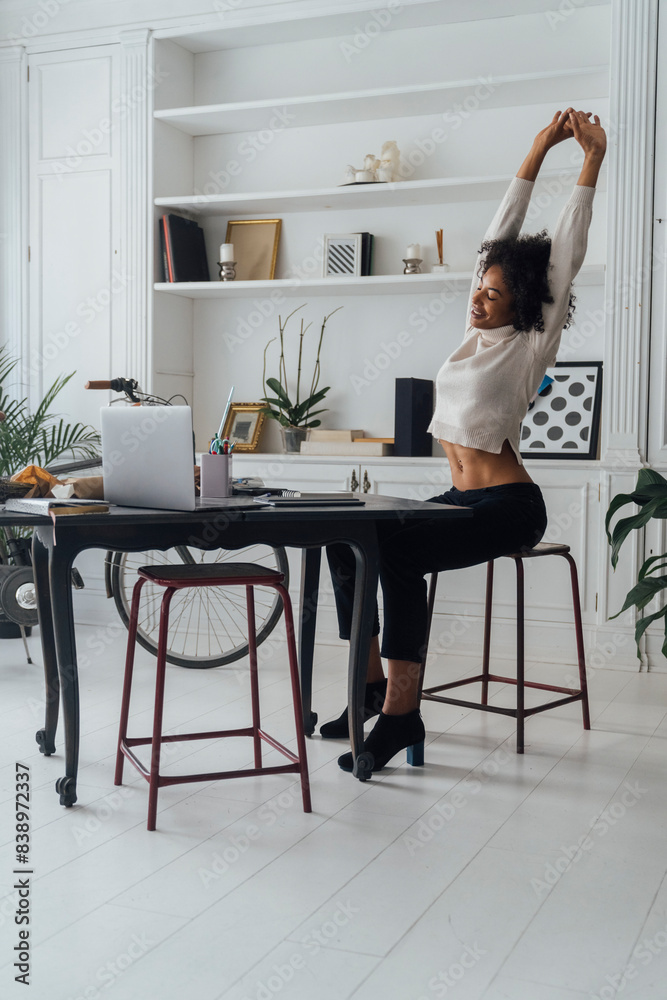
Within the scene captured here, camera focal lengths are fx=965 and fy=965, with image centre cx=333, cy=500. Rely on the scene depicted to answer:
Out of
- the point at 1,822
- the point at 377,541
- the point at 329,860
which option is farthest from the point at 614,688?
the point at 1,822

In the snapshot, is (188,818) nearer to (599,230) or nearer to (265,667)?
(265,667)

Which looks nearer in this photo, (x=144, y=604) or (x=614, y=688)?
(x=614, y=688)

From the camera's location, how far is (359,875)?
189 centimetres

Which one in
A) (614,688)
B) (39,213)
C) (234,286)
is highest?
(39,213)

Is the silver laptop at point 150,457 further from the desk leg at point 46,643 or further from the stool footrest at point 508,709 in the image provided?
the stool footrest at point 508,709

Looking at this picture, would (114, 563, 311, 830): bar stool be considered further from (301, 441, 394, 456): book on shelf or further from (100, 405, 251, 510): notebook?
(301, 441, 394, 456): book on shelf

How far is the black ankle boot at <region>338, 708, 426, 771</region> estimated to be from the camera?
8.11ft

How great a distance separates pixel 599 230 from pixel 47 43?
2.66m

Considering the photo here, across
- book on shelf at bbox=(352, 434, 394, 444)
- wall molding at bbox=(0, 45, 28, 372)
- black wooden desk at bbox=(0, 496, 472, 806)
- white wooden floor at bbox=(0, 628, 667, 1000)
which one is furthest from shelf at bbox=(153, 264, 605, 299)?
white wooden floor at bbox=(0, 628, 667, 1000)

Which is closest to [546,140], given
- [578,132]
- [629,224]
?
[578,132]

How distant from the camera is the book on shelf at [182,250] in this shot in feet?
14.1

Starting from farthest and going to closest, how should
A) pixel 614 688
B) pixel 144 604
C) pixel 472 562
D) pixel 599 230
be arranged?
pixel 144 604
pixel 599 230
pixel 614 688
pixel 472 562

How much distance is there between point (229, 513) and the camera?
2.09 m

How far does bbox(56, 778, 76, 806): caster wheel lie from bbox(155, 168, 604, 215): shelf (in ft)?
8.72
